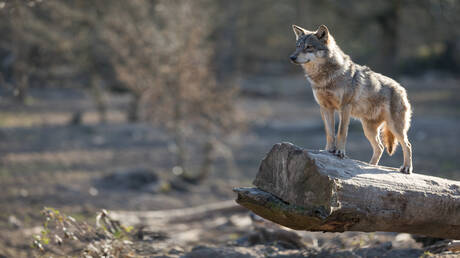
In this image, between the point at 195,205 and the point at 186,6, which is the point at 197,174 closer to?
the point at 195,205

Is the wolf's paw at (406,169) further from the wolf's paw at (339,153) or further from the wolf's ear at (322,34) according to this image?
the wolf's ear at (322,34)

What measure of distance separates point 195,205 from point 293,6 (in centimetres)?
1638

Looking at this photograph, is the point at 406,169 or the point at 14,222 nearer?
the point at 406,169

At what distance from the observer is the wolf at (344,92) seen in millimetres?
4938

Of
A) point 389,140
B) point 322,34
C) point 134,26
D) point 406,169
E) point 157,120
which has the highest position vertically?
point 134,26

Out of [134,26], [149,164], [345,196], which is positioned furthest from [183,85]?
[345,196]

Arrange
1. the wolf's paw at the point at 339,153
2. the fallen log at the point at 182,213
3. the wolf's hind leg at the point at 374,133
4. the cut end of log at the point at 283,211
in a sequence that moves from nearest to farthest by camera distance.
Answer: the cut end of log at the point at 283,211, the wolf's paw at the point at 339,153, the wolf's hind leg at the point at 374,133, the fallen log at the point at 182,213

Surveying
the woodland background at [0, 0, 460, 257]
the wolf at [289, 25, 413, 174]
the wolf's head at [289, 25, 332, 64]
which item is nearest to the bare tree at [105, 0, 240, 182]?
the woodland background at [0, 0, 460, 257]

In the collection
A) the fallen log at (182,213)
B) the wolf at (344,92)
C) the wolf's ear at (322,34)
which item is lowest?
the fallen log at (182,213)

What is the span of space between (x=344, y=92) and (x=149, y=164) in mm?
8782

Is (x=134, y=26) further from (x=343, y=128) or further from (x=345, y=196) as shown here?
(x=345, y=196)

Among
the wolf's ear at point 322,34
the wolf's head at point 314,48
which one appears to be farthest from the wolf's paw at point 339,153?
the wolf's ear at point 322,34

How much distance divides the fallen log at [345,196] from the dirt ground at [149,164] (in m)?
1.09

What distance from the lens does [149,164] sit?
12.9 m
